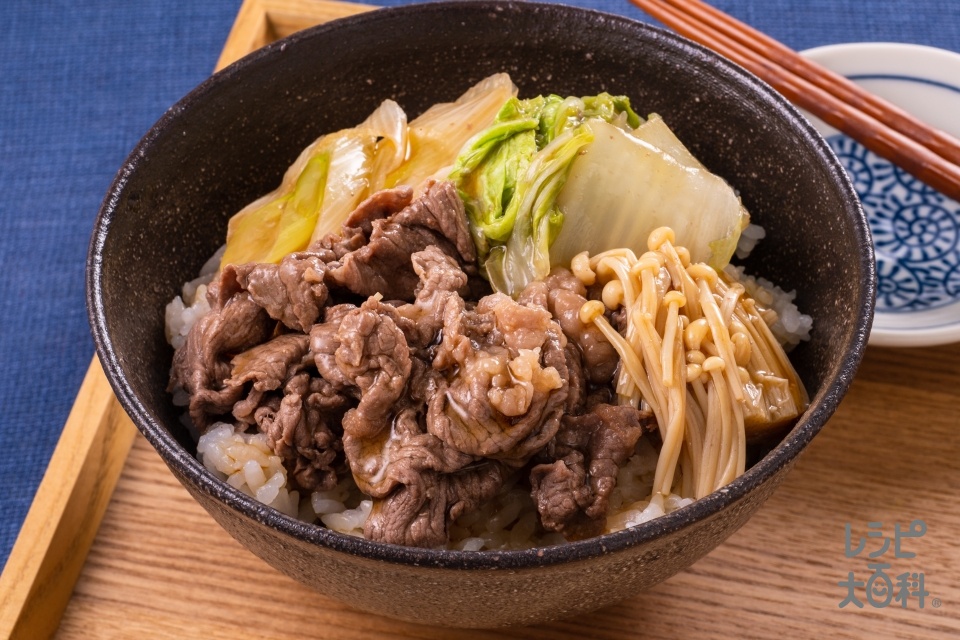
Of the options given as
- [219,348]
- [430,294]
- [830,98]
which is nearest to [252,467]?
[219,348]

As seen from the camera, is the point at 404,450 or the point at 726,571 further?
the point at 726,571

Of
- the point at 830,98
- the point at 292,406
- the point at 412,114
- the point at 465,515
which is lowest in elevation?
the point at 465,515

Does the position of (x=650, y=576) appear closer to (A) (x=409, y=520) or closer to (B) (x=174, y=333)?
(A) (x=409, y=520)

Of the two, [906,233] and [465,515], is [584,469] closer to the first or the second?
[465,515]

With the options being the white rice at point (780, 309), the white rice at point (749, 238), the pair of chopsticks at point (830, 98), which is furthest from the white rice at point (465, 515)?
the pair of chopsticks at point (830, 98)

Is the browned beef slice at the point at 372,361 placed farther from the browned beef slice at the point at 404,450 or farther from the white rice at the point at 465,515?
the white rice at the point at 465,515

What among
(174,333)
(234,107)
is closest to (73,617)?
(174,333)

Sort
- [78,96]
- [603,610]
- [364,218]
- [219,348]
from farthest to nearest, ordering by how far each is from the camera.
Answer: [78,96], [603,610], [364,218], [219,348]

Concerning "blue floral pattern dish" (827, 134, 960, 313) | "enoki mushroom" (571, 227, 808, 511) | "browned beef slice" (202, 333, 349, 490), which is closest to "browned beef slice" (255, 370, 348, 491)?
"browned beef slice" (202, 333, 349, 490)
